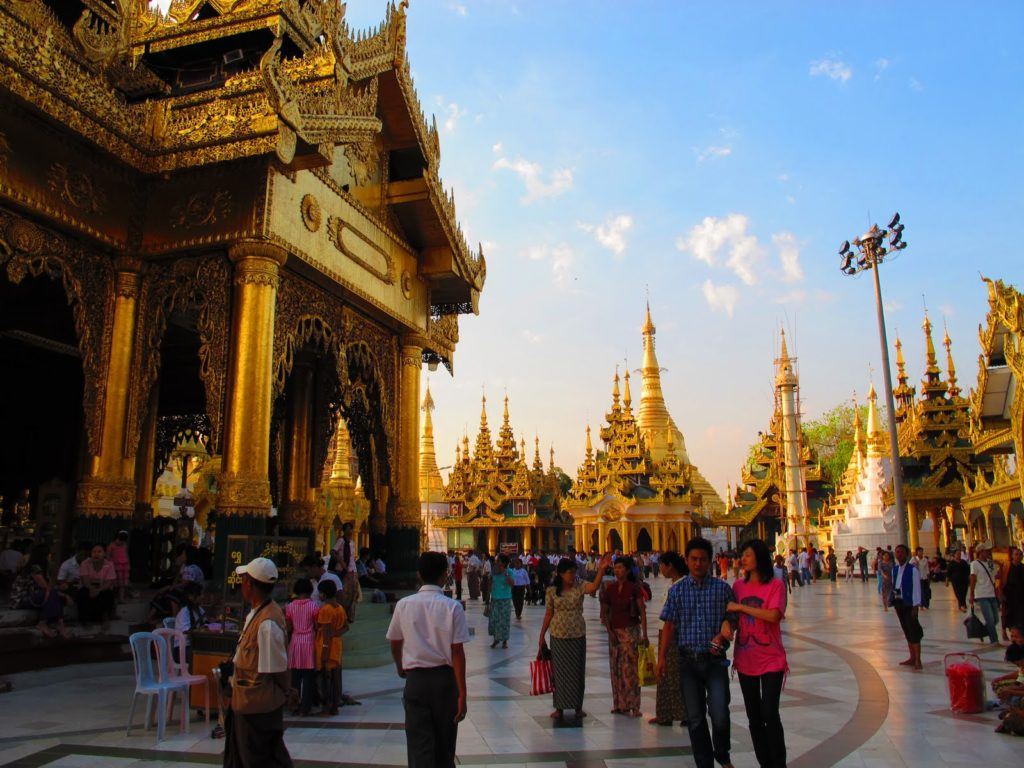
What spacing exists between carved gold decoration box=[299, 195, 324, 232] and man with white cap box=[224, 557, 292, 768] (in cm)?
814

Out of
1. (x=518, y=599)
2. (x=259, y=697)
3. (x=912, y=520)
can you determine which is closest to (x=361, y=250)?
(x=518, y=599)

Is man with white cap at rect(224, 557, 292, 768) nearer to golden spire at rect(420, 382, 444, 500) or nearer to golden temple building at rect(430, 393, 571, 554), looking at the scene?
golden temple building at rect(430, 393, 571, 554)

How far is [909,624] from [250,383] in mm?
8790

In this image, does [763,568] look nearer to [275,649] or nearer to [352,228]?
[275,649]

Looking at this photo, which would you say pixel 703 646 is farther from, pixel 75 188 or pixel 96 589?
pixel 75 188

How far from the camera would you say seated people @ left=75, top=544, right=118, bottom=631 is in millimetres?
9359

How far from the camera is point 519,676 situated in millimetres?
9539

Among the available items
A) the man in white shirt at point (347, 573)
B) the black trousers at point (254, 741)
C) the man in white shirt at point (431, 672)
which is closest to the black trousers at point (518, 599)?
the man in white shirt at point (347, 573)

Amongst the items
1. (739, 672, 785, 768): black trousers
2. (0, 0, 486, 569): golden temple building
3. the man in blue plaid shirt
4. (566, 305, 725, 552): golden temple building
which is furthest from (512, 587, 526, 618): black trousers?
(566, 305, 725, 552): golden temple building

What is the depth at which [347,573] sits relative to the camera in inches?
410

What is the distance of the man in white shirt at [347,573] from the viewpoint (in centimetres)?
973

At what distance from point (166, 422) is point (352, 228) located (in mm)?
9028

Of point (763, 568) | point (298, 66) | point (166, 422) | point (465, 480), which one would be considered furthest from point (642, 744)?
point (465, 480)

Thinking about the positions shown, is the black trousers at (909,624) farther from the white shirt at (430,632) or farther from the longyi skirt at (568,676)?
the white shirt at (430,632)
